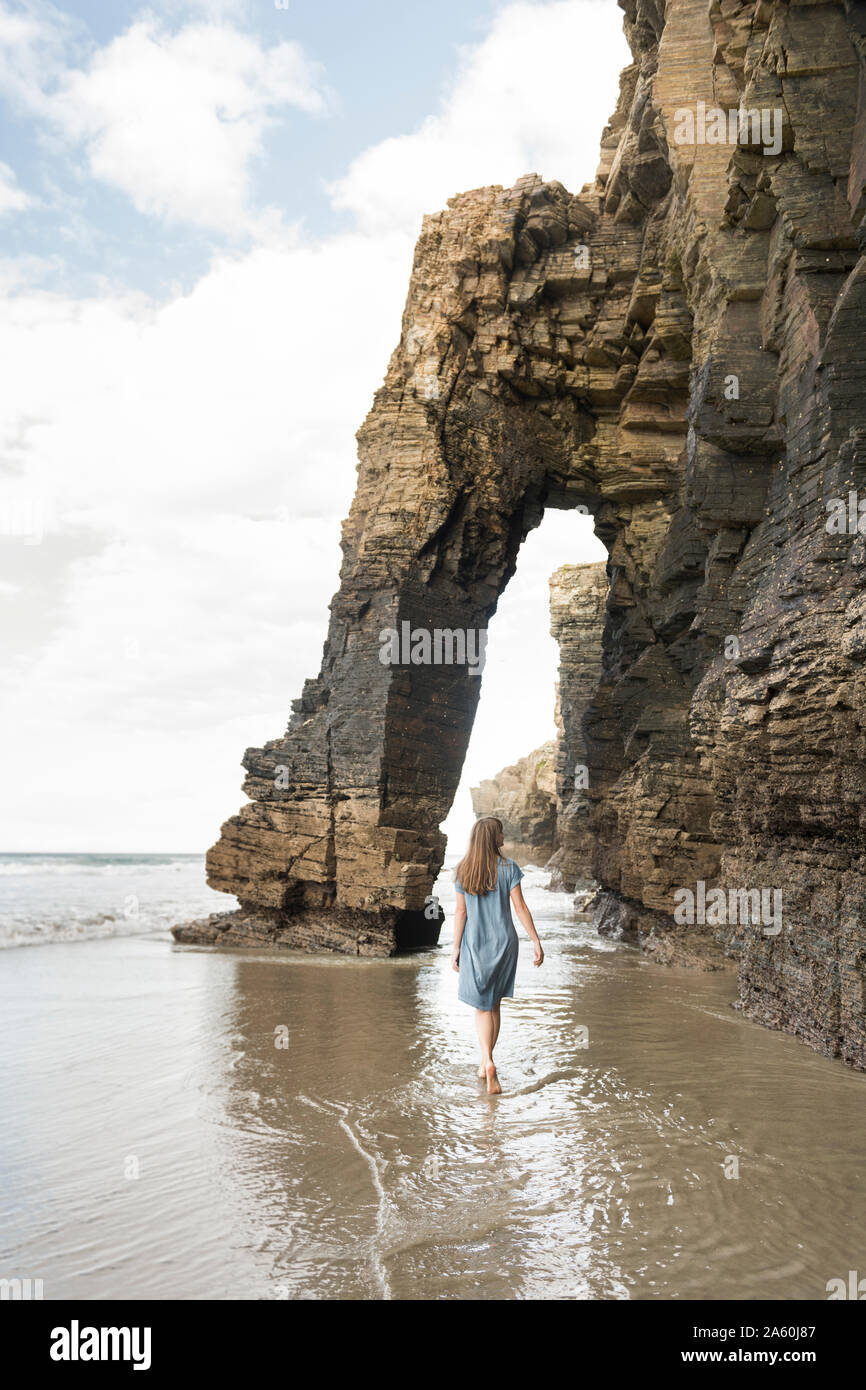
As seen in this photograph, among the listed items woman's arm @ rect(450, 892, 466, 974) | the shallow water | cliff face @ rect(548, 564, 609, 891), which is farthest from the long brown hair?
cliff face @ rect(548, 564, 609, 891)

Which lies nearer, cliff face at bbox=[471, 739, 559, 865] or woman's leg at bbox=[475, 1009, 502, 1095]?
woman's leg at bbox=[475, 1009, 502, 1095]

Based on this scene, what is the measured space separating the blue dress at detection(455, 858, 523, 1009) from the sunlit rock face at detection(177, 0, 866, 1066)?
9.52ft

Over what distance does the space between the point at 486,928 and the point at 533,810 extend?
48.1 m

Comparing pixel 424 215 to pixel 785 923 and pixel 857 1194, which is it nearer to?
pixel 785 923

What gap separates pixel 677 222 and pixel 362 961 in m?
14.5

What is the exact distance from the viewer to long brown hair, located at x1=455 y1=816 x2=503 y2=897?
664cm

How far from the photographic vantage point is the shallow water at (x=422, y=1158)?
11.3 ft

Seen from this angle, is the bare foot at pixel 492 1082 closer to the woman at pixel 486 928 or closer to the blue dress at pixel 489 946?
the woman at pixel 486 928

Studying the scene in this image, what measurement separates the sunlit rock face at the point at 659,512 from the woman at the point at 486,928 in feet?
9.52

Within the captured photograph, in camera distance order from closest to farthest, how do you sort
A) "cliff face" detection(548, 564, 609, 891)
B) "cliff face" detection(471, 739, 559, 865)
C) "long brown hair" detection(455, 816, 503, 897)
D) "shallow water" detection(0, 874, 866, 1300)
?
"shallow water" detection(0, 874, 866, 1300) < "long brown hair" detection(455, 816, 503, 897) < "cliff face" detection(548, 564, 609, 891) < "cliff face" detection(471, 739, 559, 865)

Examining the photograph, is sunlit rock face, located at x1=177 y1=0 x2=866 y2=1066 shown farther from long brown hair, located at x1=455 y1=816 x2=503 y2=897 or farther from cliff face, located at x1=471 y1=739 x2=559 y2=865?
cliff face, located at x1=471 y1=739 x2=559 y2=865

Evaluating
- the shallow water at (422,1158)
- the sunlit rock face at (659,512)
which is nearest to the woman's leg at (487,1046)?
the shallow water at (422,1158)

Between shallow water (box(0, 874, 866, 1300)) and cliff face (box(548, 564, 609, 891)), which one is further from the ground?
cliff face (box(548, 564, 609, 891))

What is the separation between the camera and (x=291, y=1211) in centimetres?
404
